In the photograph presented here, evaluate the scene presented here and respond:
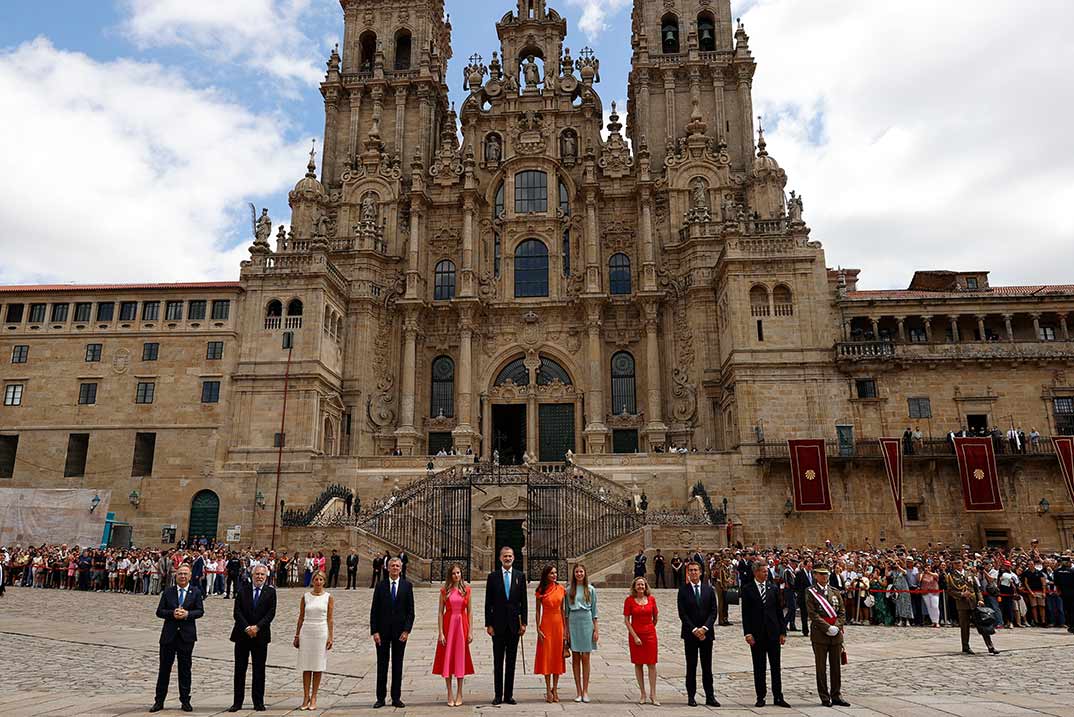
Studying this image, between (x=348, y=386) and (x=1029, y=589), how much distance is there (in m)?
32.2

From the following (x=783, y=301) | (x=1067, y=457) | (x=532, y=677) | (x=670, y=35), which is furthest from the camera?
(x=670, y=35)

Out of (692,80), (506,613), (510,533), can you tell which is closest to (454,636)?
(506,613)

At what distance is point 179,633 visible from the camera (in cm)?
944

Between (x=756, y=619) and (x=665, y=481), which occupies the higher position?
(x=665, y=481)

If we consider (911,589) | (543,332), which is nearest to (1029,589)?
(911,589)

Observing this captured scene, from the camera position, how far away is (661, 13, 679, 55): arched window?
162 ft

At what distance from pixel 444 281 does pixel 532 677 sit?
36.4 meters

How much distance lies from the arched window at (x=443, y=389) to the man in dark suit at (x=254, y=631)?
114ft

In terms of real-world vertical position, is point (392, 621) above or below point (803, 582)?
below

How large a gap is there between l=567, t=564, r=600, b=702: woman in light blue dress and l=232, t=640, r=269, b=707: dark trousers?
3845 millimetres

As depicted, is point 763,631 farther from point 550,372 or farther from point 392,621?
point 550,372

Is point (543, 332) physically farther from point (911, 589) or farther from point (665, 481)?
point (911, 589)

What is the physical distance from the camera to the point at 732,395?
37.1 metres

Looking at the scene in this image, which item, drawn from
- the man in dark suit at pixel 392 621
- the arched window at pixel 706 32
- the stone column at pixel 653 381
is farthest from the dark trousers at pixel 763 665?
the arched window at pixel 706 32
